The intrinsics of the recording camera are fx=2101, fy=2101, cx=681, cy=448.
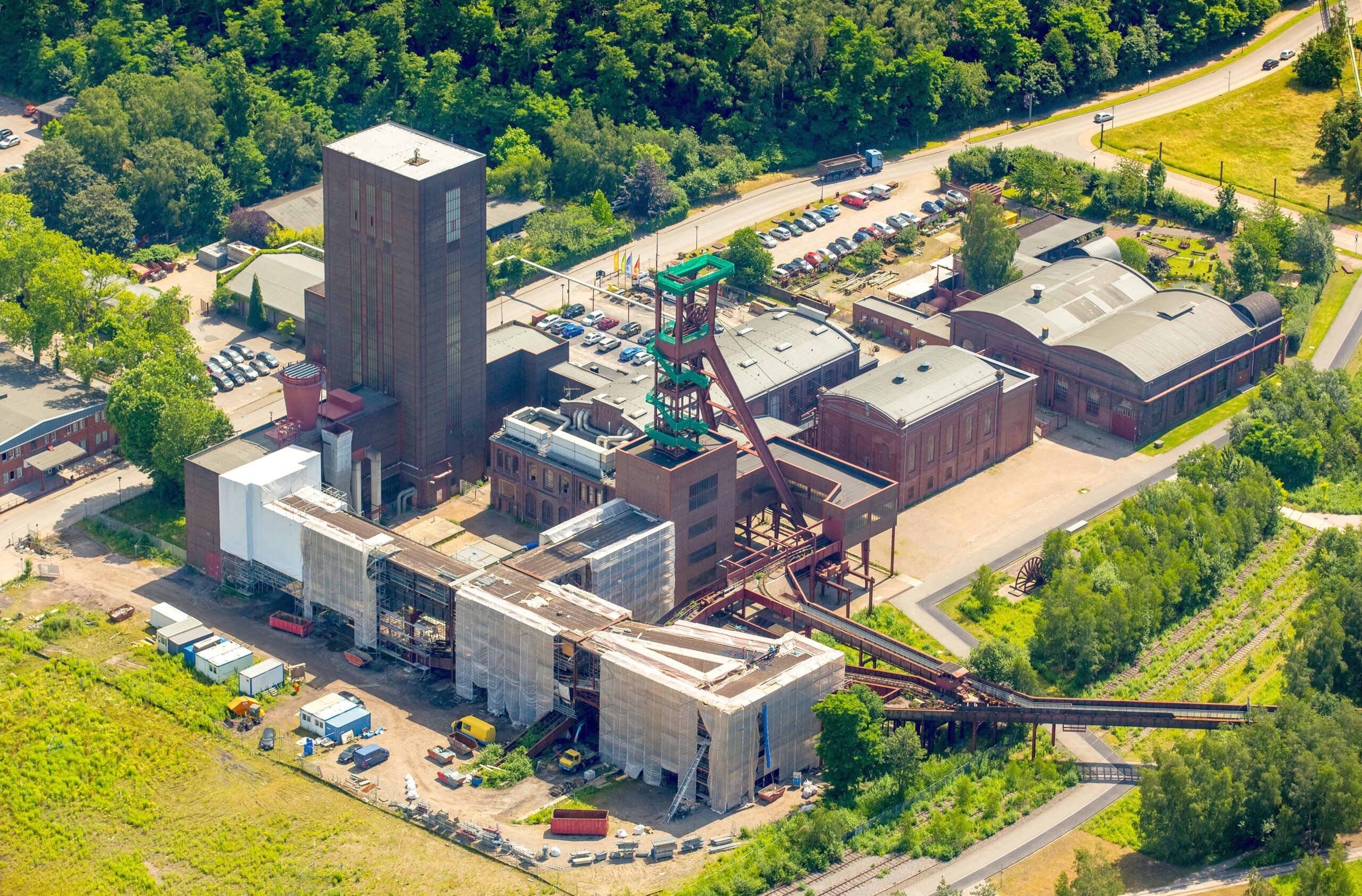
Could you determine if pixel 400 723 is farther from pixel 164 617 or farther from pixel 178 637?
pixel 164 617

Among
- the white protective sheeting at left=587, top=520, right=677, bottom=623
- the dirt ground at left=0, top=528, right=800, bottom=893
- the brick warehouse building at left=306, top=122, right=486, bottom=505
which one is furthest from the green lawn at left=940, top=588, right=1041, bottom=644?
the brick warehouse building at left=306, top=122, right=486, bottom=505

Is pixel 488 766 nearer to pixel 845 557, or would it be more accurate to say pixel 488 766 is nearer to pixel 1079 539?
pixel 845 557

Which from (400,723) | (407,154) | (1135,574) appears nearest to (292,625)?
(400,723)

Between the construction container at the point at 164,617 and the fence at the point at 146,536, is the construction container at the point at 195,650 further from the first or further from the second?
the fence at the point at 146,536

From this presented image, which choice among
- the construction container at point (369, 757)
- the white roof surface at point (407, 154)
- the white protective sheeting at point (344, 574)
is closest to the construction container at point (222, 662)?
the white protective sheeting at point (344, 574)

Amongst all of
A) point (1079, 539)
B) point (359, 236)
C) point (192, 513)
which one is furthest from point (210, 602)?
point (1079, 539)

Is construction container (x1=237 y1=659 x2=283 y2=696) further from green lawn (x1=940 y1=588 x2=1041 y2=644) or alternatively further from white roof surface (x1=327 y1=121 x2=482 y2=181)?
green lawn (x1=940 y1=588 x2=1041 y2=644)
